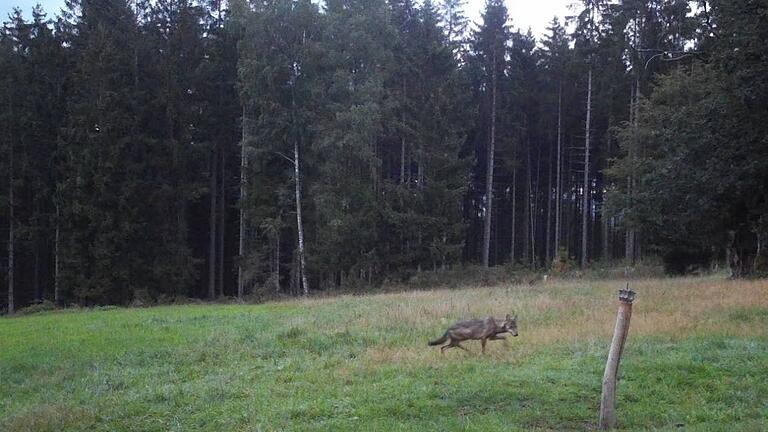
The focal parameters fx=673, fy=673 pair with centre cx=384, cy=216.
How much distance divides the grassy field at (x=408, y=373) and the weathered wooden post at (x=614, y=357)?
27 centimetres

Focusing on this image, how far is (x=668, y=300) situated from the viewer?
17.3m

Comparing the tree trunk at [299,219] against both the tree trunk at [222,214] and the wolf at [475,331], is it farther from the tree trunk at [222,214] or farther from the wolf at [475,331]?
the wolf at [475,331]

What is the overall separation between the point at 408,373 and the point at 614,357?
3966 millimetres

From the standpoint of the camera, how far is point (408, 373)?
1027cm

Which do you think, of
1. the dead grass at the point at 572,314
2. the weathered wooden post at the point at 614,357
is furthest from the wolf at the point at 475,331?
the weathered wooden post at the point at 614,357

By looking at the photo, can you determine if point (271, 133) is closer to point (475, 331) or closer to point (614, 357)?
point (475, 331)

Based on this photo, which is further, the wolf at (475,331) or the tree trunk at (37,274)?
the tree trunk at (37,274)

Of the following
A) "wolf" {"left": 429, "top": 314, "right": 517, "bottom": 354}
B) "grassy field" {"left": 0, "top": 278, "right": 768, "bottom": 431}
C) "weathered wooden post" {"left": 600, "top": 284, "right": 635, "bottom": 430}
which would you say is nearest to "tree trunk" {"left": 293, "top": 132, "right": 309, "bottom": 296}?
"grassy field" {"left": 0, "top": 278, "right": 768, "bottom": 431}

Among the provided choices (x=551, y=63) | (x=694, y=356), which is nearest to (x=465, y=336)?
(x=694, y=356)

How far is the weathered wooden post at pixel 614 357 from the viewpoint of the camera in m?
6.93

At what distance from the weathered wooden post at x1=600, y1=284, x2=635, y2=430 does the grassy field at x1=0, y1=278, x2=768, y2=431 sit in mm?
267

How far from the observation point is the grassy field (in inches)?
316

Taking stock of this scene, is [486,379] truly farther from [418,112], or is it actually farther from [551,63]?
[551,63]

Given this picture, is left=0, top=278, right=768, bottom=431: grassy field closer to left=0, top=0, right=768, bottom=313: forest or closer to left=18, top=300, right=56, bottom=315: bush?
left=0, top=0, right=768, bottom=313: forest
